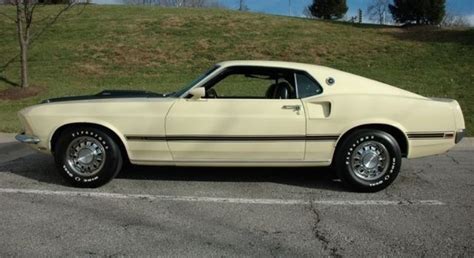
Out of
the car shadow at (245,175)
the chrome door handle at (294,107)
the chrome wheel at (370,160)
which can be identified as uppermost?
the chrome door handle at (294,107)

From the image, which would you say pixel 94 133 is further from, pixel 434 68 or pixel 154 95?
pixel 434 68

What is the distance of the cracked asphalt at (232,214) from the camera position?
4.31m

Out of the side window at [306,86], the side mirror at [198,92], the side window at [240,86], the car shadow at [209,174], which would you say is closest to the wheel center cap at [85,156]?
the car shadow at [209,174]

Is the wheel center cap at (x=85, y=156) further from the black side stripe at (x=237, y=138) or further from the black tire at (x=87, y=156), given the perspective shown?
the black side stripe at (x=237, y=138)

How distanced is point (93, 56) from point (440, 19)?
16295mm

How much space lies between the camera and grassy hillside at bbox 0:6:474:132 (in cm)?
1622

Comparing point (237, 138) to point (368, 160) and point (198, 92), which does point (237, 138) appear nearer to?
point (198, 92)

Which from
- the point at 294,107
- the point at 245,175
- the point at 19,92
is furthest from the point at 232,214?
the point at 19,92

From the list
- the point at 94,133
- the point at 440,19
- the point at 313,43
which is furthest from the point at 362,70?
the point at 94,133

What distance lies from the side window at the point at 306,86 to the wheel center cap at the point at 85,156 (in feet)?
7.42

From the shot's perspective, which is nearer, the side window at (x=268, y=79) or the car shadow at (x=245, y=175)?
the side window at (x=268, y=79)

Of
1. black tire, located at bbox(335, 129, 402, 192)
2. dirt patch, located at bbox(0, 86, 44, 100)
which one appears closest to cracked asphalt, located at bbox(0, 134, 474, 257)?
black tire, located at bbox(335, 129, 402, 192)

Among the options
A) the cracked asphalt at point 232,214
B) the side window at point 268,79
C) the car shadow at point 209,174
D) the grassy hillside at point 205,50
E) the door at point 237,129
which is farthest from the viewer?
the grassy hillside at point 205,50

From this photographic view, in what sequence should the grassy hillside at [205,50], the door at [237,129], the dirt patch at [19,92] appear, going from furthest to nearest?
the grassy hillside at [205,50] → the dirt patch at [19,92] → the door at [237,129]
